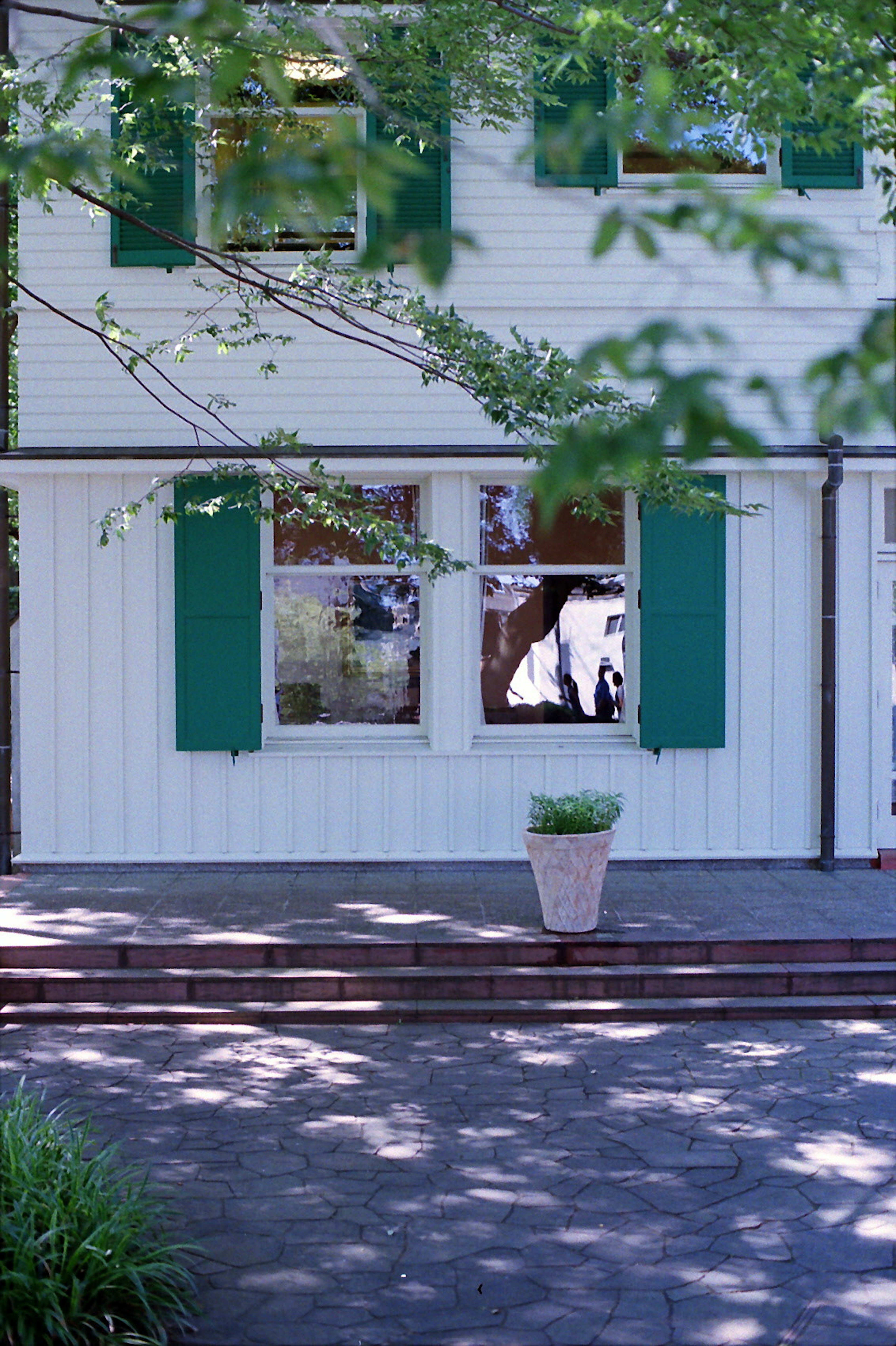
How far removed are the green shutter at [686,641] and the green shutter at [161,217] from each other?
375 cm

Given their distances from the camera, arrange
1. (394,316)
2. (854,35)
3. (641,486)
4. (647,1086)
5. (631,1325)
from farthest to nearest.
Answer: (394,316), (641,486), (647,1086), (854,35), (631,1325)

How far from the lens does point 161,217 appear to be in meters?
9.48

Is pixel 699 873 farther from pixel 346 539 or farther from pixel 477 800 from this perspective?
pixel 346 539

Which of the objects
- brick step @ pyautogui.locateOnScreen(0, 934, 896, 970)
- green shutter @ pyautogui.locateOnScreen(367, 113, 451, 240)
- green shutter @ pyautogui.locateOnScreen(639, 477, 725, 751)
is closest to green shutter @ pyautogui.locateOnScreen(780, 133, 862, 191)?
green shutter @ pyautogui.locateOnScreen(639, 477, 725, 751)

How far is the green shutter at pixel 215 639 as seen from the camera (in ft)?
30.8

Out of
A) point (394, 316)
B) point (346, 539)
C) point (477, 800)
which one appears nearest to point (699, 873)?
point (477, 800)

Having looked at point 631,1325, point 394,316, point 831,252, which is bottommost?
point 631,1325

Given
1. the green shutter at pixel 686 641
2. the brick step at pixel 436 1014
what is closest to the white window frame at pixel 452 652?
the green shutter at pixel 686 641

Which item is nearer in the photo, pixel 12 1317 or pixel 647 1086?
pixel 12 1317

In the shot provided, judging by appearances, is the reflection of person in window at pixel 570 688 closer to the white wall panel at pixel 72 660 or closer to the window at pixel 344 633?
the window at pixel 344 633

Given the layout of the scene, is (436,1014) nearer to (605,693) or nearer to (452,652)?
(452,652)

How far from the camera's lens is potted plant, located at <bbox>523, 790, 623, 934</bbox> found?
768cm

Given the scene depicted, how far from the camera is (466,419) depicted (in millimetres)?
9570

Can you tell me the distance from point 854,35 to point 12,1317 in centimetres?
489
